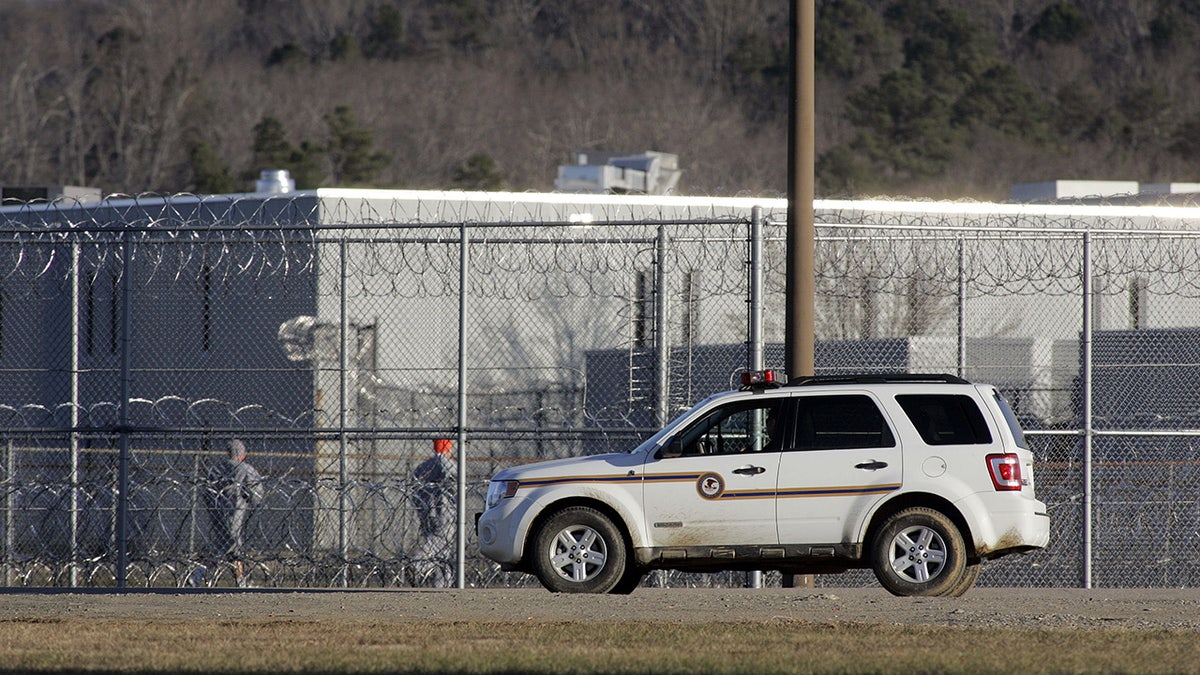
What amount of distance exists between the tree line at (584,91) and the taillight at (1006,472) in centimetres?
4948

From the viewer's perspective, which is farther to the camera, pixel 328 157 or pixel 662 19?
pixel 662 19

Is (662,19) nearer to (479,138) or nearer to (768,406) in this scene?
(479,138)

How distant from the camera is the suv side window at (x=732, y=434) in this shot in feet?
40.3

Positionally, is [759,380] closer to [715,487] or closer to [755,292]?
[715,487]

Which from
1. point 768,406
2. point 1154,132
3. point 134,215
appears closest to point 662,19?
point 1154,132

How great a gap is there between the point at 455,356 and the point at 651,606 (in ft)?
36.3

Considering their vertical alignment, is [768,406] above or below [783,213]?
below

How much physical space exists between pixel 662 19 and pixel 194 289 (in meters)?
83.6

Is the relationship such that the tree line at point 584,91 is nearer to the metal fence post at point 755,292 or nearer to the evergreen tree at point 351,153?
the evergreen tree at point 351,153

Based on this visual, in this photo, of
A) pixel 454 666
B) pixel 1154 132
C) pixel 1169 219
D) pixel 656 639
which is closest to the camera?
pixel 454 666

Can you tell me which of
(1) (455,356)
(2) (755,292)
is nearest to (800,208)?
(2) (755,292)

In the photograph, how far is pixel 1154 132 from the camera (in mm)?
80625

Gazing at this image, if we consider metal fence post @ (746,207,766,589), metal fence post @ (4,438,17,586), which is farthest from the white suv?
metal fence post @ (4,438,17,586)

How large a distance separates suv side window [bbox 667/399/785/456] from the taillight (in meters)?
1.43
